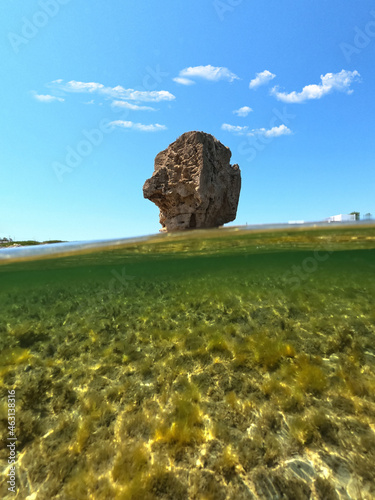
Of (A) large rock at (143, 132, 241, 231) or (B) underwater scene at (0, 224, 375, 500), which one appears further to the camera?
(A) large rock at (143, 132, 241, 231)

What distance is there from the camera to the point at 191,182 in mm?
30938

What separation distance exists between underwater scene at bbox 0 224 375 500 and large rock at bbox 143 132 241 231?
24.3 m

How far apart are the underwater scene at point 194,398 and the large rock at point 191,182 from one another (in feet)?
79.8

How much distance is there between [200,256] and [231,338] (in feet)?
56.1

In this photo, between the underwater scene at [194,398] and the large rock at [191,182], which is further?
the large rock at [191,182]

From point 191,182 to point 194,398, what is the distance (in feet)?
95.9

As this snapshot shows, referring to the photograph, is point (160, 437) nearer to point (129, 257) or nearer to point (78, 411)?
point (78, 411)

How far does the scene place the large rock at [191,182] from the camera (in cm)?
3077

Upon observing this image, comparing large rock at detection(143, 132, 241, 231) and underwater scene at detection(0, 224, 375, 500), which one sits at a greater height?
large rock at detection(143, 132, 241, 231)

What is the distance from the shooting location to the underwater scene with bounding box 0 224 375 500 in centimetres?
309

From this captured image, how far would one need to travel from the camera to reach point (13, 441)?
3820 millimetres

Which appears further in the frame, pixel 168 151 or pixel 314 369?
pixel 168 151

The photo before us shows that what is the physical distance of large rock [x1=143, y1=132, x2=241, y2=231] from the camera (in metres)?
30.8

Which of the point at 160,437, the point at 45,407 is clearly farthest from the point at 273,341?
the point at 45,407
